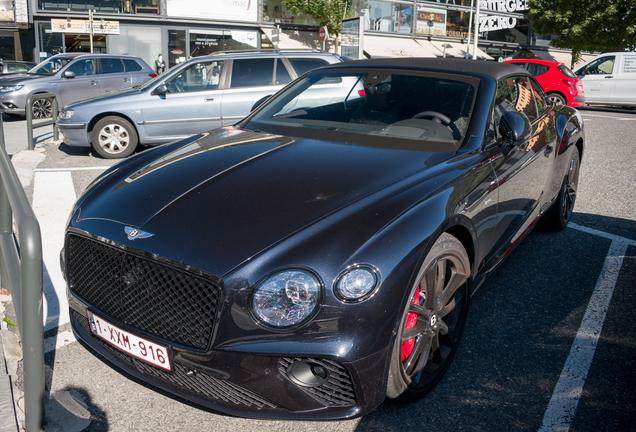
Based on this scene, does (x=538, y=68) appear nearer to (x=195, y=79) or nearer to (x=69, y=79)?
(x=195, y=79)

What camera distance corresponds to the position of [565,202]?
5.00 meters

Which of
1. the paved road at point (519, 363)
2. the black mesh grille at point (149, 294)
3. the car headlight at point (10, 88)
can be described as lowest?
the paved road at point (519, 363)

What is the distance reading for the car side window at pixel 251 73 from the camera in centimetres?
843

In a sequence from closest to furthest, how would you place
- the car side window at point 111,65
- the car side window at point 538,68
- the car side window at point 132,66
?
the car side window at point 111,65 → the car side window at point 132,66 → the car side window at point 538,68

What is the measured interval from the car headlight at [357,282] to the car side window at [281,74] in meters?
7.01

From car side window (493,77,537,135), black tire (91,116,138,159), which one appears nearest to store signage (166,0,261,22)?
black tire (91,116,138,159)

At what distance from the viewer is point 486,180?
2967 mm

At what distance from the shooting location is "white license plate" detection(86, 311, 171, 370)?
2.16 m

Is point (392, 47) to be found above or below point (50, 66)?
above

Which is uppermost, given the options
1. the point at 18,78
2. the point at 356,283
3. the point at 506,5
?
the point at 506,5

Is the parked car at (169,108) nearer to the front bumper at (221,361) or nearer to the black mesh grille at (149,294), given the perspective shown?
the black mesh grille at (149,294)

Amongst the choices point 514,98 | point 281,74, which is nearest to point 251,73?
point 281,74

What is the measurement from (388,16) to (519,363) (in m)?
29.4

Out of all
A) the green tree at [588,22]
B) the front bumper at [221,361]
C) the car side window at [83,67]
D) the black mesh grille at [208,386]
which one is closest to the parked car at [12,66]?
the car side window at [83,67]
